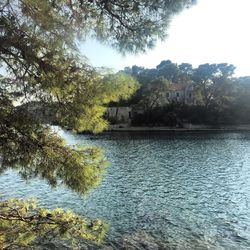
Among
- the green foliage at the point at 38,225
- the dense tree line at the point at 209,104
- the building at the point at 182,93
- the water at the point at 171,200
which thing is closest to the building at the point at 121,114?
the dense tree line at the point at 209,104

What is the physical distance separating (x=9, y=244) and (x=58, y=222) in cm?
108

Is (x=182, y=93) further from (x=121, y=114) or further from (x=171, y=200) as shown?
(x=171, y=200)

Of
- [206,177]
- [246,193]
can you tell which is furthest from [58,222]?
[206,177]

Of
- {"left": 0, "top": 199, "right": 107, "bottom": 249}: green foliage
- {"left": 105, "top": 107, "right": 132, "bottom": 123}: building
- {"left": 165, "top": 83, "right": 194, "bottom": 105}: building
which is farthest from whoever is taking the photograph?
{"left": 165, "top": 83, "right": 194, "bottom": 105}: building

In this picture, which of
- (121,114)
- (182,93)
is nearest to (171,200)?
(121,114)

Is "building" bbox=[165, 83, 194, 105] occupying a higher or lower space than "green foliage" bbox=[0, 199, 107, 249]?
higher

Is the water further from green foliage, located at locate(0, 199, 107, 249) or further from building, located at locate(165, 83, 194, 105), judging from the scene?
building, located at locate(165, 83, 194, 105)

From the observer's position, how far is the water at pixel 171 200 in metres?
11.5

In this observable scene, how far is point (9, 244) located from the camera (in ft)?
22.2

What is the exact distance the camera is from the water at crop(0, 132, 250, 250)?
37.8 feet

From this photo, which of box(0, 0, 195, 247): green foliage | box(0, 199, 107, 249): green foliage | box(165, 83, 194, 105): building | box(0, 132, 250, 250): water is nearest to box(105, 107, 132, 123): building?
box(165, 83, 194, 105): building

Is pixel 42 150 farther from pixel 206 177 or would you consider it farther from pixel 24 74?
pixel 206 177

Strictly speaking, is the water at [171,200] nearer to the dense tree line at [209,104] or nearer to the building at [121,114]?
the dense tree line at [209,104]

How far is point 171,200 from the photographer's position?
15969 mm
